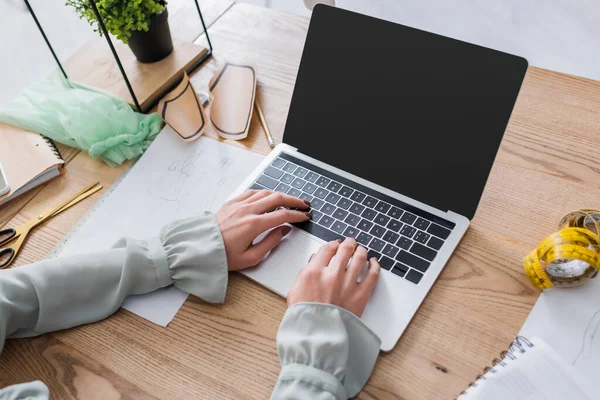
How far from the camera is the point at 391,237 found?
2.16 feet

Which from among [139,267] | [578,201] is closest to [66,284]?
[139,267]

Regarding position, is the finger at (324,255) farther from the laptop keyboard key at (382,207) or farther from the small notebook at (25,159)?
the small notebook at (25,159)

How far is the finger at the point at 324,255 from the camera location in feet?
2.05

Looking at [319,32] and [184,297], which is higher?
[319,32]

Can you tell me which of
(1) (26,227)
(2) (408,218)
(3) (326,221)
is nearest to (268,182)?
(3) (326,221)

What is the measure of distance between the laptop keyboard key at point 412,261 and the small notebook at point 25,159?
588 mm

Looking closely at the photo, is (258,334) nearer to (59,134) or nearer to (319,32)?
(319,32)

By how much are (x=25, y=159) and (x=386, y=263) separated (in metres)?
0.64

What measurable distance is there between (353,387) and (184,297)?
10.0 inches

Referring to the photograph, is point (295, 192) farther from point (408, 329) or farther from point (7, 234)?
point (7, 234)

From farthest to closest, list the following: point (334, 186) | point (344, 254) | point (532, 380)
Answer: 1. point (334, 186)
2. point (344, 254)
3. point (532, 380)

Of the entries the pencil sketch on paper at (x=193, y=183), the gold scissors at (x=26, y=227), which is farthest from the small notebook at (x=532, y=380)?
the gold scissors at (x=26, y=227)

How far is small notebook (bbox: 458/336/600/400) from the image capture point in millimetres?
515

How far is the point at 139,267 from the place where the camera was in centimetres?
64
